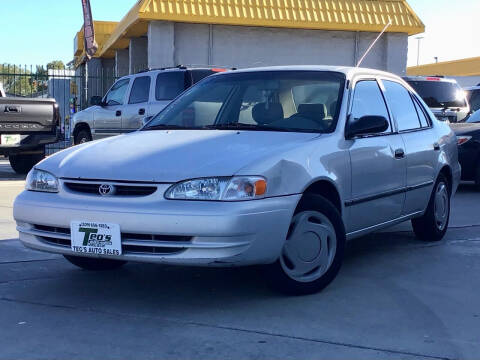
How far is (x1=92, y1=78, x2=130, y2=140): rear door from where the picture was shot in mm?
13102

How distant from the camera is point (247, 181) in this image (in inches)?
157

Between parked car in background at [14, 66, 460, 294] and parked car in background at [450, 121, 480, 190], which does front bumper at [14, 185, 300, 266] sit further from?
parked car in background at [450, 121, 480, 190]

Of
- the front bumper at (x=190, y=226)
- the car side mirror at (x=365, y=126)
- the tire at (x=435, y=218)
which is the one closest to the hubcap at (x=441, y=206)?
A: the tire at (x=435, y=218)

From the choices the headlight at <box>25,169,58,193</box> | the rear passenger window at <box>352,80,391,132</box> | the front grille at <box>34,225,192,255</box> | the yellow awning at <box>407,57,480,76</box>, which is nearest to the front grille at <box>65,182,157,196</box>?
the headlight at <box>25,169,58,193</box>

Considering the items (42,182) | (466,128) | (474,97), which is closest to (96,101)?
(466,128)

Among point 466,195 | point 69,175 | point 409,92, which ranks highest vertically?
point 409,92

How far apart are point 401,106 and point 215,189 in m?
2.63

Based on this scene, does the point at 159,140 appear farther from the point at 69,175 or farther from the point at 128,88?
the point at 128,88

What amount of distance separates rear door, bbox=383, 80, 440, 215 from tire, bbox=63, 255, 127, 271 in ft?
8.04

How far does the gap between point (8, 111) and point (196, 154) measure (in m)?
8.18

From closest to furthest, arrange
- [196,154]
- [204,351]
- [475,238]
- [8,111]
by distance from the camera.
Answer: [204,351]
[196,154]
[475,238]
[8,111]

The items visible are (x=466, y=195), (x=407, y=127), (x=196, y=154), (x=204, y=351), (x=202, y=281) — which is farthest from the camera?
(x=466, y=195)

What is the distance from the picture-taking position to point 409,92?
6258 mm

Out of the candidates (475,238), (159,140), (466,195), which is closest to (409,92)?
(475,238)
